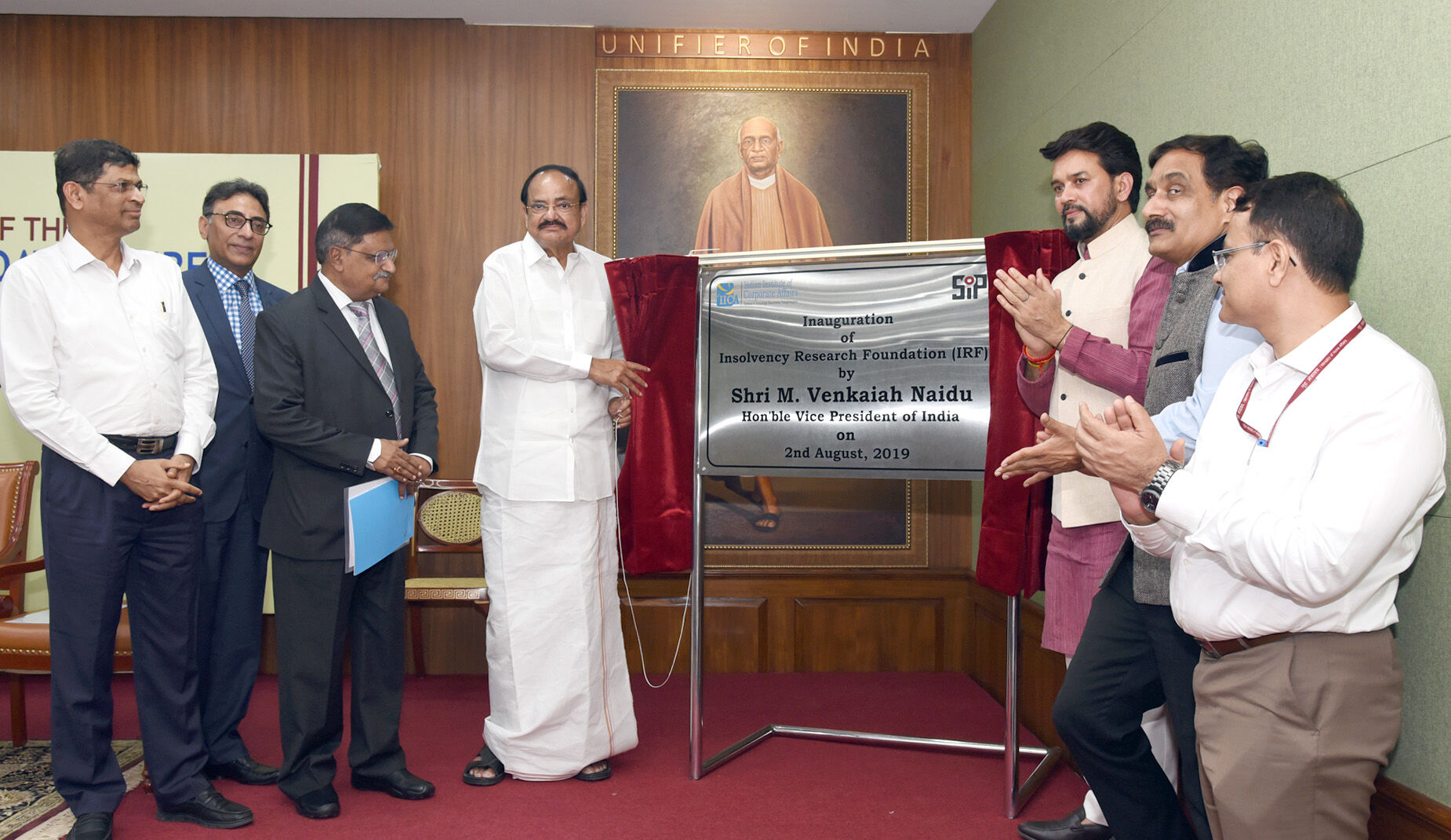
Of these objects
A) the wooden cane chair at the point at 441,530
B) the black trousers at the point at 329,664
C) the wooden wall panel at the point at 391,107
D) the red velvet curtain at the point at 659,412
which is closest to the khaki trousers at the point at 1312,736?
the red velvet curtain at the point at 659,412

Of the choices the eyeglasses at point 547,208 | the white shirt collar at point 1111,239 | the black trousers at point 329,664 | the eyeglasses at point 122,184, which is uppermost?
the eyeglasses at point 547,208

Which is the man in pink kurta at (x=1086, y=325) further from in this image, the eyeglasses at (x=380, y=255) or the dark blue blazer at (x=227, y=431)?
the dark blue blazer at (x=227, y=431)

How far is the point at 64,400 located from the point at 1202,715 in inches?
110

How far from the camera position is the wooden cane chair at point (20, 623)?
10.6 feet

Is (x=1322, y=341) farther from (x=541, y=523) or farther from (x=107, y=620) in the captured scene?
(x=107, y=620)

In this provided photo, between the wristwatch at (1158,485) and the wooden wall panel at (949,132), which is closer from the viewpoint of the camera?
the wristwatch at (1158,485)

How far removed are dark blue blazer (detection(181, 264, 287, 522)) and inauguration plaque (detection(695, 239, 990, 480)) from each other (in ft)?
4.81

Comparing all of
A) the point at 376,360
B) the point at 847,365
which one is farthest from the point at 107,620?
the point at 847,365

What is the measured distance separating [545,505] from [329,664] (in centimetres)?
79

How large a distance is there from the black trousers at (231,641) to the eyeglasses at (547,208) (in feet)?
4.42

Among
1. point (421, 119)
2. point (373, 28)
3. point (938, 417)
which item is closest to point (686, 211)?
point (421, 119)

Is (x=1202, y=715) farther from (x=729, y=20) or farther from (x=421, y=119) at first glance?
(x=421, y=119)

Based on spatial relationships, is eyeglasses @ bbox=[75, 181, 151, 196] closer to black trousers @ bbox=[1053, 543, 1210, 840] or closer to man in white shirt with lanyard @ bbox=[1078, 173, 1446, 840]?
man in white shirt with lanyard @ bbox=[1078, 173, 1446, 840]

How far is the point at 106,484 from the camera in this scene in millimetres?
2516
